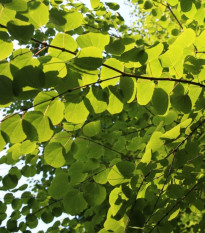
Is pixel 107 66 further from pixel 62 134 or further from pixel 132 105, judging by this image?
pixel 132 105

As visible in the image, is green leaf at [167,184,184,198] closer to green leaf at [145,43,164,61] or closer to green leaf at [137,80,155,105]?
green leaf at [137,80,155,105]

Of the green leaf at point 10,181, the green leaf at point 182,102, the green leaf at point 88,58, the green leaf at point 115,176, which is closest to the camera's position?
the green leaf at point 88,58

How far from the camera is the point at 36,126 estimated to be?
1.02 meters

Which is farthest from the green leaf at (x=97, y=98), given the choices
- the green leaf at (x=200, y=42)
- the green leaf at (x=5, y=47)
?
→ the green leaf at (x=200, y=42)

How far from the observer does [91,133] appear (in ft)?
4.73

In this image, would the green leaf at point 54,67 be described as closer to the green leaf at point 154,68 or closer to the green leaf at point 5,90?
the green leaf at point 5,90

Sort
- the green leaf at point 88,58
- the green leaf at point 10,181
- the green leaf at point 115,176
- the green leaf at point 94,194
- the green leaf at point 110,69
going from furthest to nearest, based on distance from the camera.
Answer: the green leaf at point 10,181 → the green leaf at point 94,194 → the green leaf at point 115,176 → the green leaf at point 110,69 → the green leaf at point 88,58

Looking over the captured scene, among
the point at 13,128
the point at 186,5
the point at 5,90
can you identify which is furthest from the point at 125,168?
the point at 186,5

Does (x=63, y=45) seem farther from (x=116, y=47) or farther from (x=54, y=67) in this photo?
(x=116, y=47)

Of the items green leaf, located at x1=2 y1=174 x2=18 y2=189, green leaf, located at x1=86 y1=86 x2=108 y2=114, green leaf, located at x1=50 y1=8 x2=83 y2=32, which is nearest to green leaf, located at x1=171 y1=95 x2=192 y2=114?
green leaf, located at x1=86 y1=86 x2=108 y2=114

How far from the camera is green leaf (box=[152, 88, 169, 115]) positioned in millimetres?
1068

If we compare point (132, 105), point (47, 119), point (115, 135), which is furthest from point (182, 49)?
point (132, 105)

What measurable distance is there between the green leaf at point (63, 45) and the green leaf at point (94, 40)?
42 millimetres

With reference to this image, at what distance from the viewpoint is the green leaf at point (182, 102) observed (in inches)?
42.5
